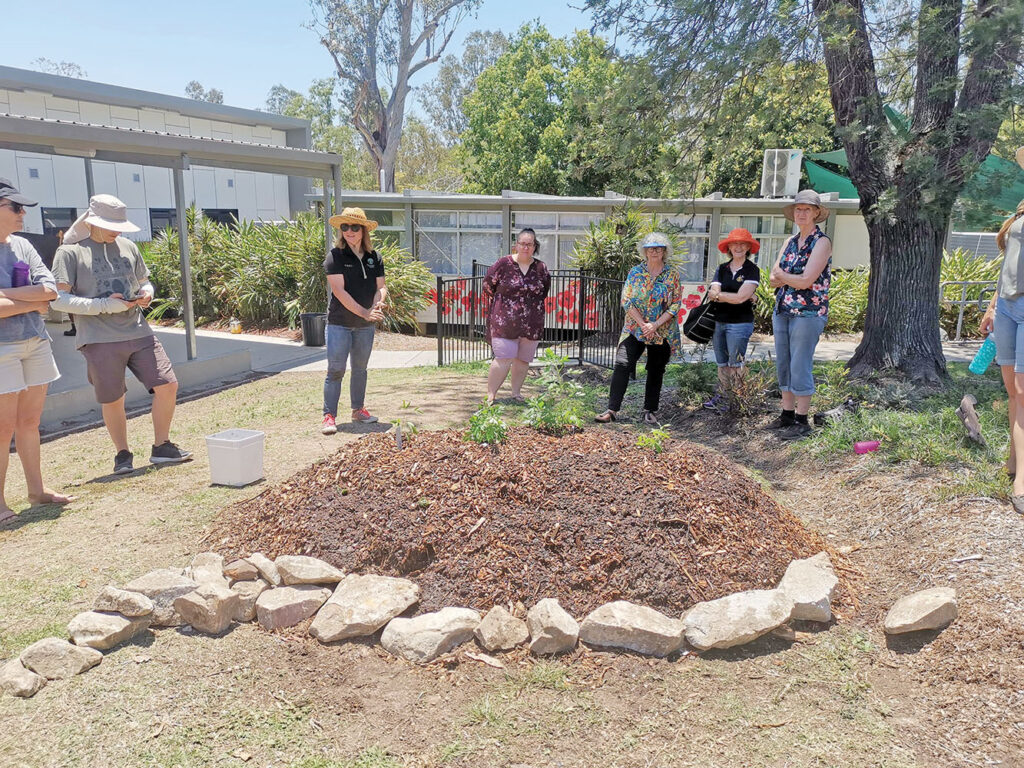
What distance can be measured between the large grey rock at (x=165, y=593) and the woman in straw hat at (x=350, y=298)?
111 inches

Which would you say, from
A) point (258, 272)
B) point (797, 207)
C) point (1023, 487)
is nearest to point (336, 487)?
point (1023, 487)

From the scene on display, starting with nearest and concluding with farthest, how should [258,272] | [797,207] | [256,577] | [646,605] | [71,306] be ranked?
[646,605] < [256,577] < [71,306] < [797,207] < [258,272]

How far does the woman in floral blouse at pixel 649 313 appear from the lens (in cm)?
618

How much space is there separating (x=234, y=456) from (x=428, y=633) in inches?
87.6

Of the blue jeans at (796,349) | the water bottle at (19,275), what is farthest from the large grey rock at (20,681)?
the blue jeans at (796,349)

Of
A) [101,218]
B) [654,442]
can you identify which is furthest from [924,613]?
[101,218]

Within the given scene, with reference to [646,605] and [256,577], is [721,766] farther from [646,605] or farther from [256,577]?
[256,577]

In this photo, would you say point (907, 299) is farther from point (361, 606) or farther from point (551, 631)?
point (361, 606)

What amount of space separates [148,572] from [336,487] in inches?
36.7

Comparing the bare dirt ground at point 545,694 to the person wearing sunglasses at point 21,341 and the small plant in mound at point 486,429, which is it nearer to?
the person wearing sunglasses at point 21,341

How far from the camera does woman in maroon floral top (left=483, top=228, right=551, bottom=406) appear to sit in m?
6.54

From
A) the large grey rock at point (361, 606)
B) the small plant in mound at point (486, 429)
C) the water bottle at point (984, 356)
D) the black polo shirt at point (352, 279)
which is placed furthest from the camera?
the black polo shirt at point (352, 279)

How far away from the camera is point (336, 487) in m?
3.98

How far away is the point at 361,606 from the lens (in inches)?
124
